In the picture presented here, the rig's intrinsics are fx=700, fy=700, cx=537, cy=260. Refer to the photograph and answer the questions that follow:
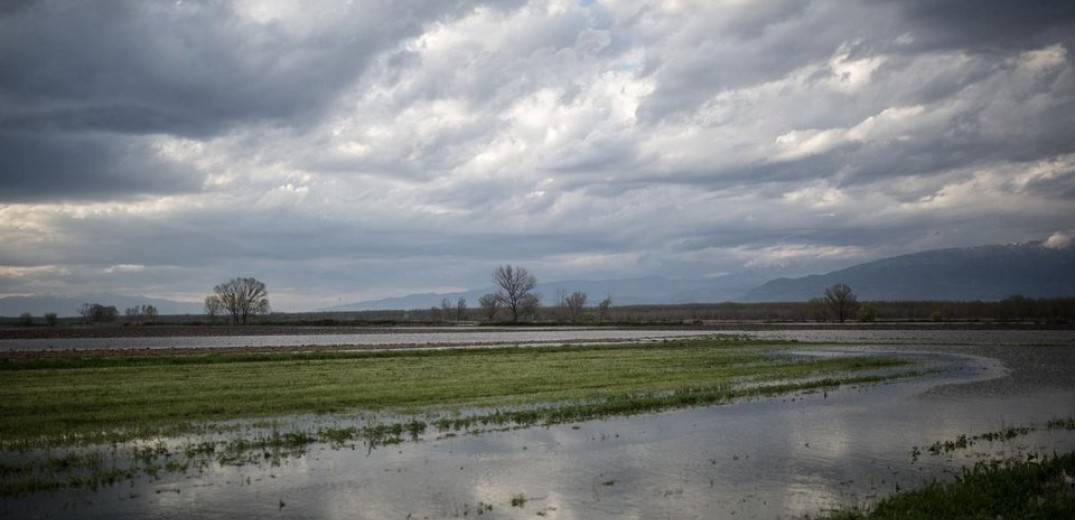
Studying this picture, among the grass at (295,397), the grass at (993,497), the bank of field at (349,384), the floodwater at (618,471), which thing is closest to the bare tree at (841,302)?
the bank of field at (349,384)

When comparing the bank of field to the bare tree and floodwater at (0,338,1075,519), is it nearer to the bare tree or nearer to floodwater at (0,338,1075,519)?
floodwater at (0,338,1075,519)

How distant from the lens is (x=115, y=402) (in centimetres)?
2728

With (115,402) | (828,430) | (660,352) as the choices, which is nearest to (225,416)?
(115,402)

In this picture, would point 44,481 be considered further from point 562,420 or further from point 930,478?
point 930,478

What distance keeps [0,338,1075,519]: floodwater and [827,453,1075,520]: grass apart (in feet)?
3.14

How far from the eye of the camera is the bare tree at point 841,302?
560ft

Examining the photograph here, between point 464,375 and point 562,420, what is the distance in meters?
14.7

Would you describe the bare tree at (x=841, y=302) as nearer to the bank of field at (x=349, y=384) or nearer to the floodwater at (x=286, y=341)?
the floodwater at (x=286, y=341)

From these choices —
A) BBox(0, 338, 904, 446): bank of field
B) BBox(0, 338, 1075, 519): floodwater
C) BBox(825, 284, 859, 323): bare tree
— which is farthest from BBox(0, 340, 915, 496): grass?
BBox(825, 284, 859, 323): bare tree

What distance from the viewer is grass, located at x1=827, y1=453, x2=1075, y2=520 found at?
1272 cm

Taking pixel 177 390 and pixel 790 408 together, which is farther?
pixel 177 390

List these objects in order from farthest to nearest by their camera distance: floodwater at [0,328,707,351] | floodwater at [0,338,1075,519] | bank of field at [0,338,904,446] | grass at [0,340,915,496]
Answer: floodwater at [0,328,707,351], bank of field at [0,338,904,446], grass at [0,340,915,496], floodwater at [0,338,1075,519]

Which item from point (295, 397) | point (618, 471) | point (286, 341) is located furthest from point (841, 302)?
point (618, 471)

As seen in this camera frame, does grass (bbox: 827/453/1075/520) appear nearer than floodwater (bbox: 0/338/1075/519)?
Result: Yes
